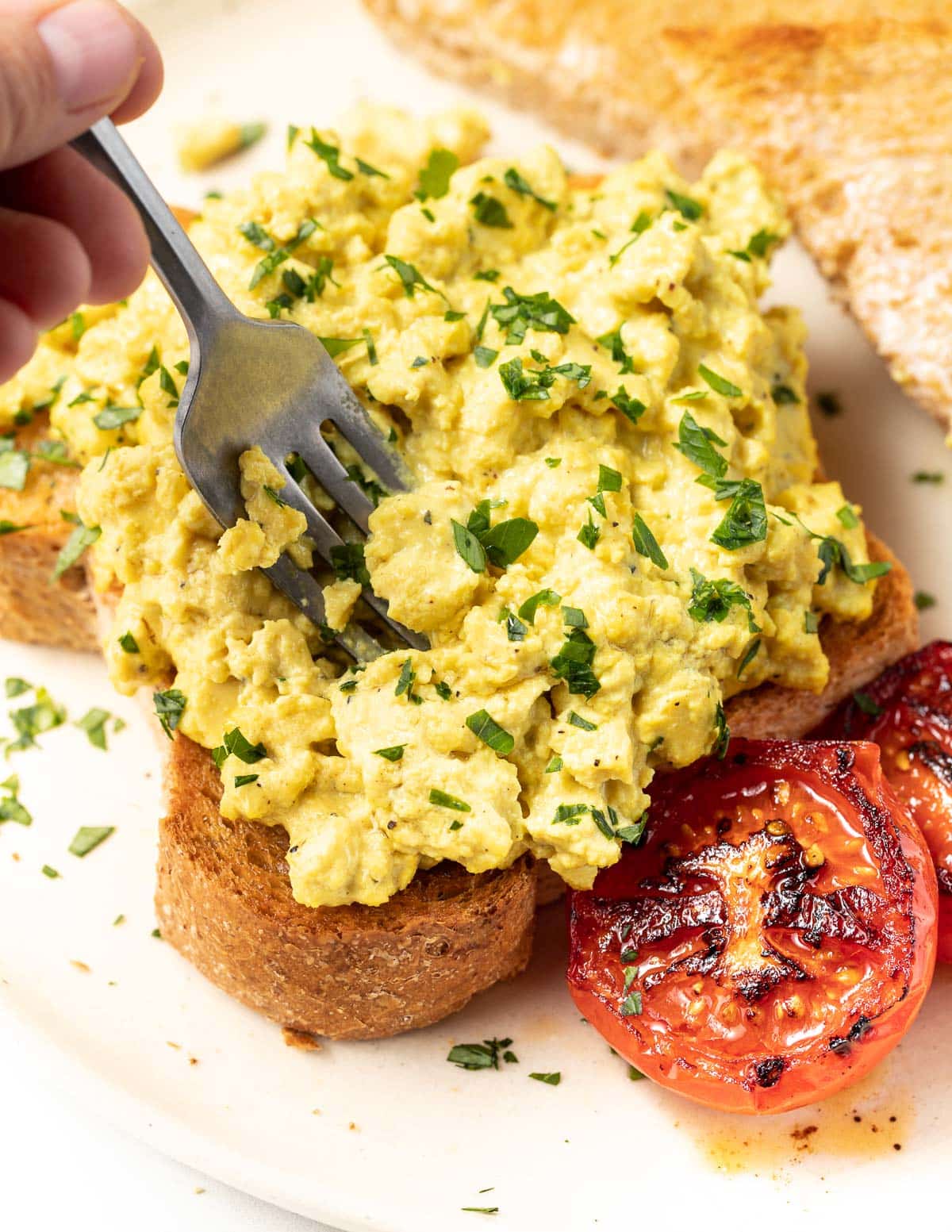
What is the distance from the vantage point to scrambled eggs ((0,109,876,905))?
6.91ft

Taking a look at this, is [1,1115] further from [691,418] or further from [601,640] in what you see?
[691,418]

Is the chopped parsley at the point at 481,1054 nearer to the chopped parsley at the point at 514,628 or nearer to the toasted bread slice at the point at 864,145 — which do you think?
the chopped parsley at the point at 514,628

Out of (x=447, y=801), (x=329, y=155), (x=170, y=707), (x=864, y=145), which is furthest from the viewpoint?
(x=864, y=145)

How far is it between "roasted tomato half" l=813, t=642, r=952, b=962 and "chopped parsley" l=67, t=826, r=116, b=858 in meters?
1.59

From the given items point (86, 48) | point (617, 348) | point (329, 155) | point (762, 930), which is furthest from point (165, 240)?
point (762, 930)

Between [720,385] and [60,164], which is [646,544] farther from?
[60,164]

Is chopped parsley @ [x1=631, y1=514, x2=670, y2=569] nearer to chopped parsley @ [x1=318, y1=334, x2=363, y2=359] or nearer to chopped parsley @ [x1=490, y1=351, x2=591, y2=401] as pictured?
chopped parsley @ [x1=490, y1=351, x2=591, y2=401]

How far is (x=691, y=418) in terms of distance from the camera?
233 centimetres

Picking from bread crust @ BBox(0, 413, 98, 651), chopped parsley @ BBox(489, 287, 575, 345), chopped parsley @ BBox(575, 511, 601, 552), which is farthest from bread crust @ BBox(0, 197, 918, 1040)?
chopped parsley @ BBox(489, 287, 575, 345)

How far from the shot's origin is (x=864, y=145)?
3225mm

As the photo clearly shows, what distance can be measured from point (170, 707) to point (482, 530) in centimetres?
67

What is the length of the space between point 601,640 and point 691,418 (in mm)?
509

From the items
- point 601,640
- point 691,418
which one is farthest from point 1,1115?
point 691,418

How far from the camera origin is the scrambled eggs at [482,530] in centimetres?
211
